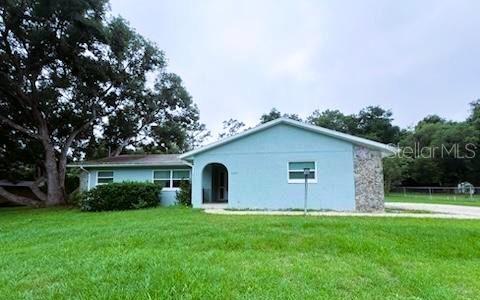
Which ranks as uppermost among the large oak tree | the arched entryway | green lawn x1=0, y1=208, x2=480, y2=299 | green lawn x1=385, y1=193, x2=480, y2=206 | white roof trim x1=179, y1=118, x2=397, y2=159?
the large oak tree

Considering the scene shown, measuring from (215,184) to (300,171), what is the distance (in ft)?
19.6

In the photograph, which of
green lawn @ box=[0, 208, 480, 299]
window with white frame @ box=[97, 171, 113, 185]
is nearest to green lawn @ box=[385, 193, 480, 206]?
green lawn @ box=[0, 208, 480, 299]

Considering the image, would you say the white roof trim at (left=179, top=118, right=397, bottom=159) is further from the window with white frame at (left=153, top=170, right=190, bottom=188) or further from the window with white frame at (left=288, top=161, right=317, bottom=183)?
the window with white frame at (left=153, top=170, right=190, bottom=188)

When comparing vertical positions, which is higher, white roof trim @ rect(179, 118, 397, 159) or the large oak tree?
the large oak tree

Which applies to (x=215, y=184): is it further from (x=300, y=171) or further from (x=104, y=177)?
(x=104, y=177)

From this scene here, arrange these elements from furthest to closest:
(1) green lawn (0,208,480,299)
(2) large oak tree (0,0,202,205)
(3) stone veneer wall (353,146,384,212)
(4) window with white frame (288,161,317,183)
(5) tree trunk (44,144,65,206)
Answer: (5) tree trunk (44,144,65,206) → (2) large oak tree (0,0,202,205) → (4) window with white frame (288,161,317,183) → (3) stone veneer wall (353,146,384,212) → (1) green lawn (0,208,480,299)

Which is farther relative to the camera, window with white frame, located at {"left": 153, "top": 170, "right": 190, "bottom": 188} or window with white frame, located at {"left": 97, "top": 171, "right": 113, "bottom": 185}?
window with white frame, located at {"left": 97, "top": 171, "right": 113, "bottom": 185}

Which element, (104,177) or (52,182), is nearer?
(104,177)

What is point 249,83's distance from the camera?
95.1ft

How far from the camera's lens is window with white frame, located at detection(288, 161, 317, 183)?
14.9m

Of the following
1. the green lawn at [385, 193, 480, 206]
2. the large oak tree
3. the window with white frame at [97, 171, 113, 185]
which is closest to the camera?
the large oak tree

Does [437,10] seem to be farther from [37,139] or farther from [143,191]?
[37,139]

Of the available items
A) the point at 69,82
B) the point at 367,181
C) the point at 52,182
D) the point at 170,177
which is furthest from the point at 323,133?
the point at 52,182

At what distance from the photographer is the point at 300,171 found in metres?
15.1
